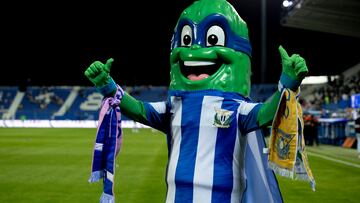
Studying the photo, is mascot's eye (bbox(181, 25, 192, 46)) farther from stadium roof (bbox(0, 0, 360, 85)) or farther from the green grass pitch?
stadium roof (bbox(0, 0, 360, 85))

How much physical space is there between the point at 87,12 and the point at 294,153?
90.7ft

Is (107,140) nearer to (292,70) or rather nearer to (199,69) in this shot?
(199,69)

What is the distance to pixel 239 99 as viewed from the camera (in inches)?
142

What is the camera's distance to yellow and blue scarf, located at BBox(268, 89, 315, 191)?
9.98ft

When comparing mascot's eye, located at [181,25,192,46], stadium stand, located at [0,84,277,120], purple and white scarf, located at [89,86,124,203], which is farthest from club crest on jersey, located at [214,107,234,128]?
stadium stand, located at [0,84,277,120]

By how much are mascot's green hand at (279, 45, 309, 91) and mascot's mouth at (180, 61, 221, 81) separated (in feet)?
2.34

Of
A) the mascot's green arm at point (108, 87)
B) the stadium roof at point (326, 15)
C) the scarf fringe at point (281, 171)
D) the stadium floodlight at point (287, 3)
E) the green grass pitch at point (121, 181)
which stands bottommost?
the green grass pitch at point (121, 181)

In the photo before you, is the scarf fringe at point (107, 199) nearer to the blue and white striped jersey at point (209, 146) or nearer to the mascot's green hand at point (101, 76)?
the blue and white striped jersey at point (209, 146)

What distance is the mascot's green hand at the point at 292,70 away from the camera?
9.52ft

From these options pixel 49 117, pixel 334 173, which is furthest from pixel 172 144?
pixel 49 117

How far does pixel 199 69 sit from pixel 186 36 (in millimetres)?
332

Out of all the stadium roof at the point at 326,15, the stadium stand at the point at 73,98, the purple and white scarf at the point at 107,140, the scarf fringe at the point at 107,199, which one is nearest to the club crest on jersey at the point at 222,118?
the purple and white scarf at the point at 107,140

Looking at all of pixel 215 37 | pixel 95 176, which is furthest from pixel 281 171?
pixel 95 176

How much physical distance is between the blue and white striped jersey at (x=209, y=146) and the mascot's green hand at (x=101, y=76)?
541 millimetres
